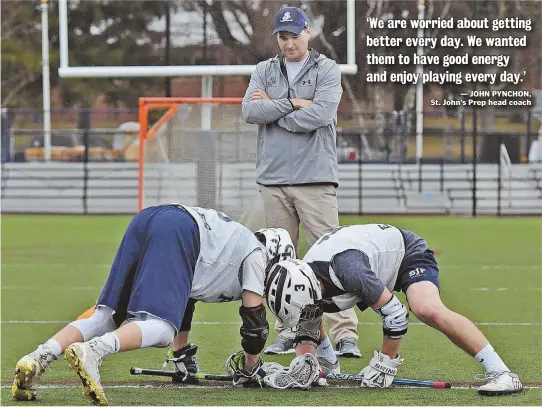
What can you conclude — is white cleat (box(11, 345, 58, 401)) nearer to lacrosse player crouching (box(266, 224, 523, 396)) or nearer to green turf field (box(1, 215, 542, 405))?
green turf field (box(1, 215, 542, 405))

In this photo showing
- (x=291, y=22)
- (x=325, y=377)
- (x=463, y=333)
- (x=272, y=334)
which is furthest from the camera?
(x=272, y=334)

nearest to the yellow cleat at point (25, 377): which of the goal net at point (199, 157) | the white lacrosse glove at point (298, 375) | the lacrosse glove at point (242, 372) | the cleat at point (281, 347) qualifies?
the lacrosse glove at point (242, 372)

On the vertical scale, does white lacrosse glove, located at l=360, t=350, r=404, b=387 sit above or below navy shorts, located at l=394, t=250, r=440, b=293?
below

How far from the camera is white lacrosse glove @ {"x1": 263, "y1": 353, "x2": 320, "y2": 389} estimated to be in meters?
6.18

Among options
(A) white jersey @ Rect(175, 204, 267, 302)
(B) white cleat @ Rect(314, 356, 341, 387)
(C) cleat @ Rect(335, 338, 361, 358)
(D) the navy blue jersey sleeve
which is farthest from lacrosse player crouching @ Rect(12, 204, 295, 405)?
(C) cleat @ Rect(335, 338, 361, 358)

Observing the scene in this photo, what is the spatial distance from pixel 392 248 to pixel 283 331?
1.50 meters

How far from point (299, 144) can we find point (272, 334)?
153 centimetres

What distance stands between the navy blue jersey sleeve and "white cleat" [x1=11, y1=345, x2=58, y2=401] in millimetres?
1423

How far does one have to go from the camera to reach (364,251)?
6133 mm

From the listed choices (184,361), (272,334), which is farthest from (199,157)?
(184,361)

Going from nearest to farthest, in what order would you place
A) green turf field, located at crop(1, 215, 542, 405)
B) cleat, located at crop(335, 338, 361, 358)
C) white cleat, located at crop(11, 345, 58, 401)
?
white cleat, located at crop(11, 345, 58, 401) → green turf field, located at crop(1, 215, 542, 405) → cleat, located at crop(335, 338, 361, 358)

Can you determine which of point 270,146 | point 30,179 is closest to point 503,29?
point 30,179

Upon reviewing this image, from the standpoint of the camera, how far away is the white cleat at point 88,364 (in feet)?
17.4

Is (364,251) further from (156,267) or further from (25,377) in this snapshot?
(25,377)
